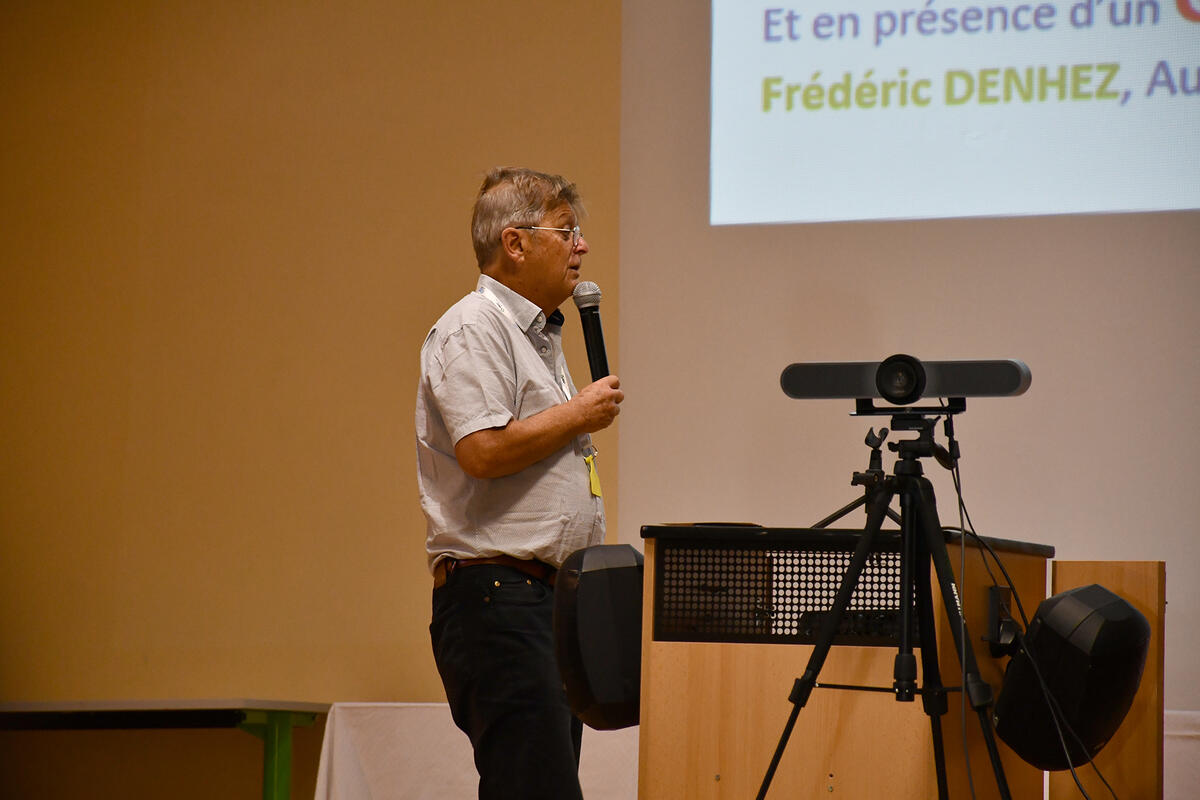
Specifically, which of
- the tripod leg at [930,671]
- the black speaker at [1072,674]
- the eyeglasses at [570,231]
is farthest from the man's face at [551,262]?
the black speaker at [1072,674]

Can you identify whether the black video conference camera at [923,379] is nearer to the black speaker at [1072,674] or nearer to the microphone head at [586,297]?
the black speaker at [1072,674]

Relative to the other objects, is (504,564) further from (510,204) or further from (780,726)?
(510,204)

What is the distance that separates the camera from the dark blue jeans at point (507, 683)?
1.75 metres

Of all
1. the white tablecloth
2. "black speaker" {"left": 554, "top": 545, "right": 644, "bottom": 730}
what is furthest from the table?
"black speaker" {"left": 554, "top": 545, "right": 644, "bottom": 730}

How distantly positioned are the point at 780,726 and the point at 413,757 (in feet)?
5.57

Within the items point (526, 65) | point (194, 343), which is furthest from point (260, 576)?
point (526, 65)

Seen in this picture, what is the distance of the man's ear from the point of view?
202cm

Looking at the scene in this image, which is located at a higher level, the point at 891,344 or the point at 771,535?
the point at 891,344

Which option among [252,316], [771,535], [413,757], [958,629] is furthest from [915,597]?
[252,316]

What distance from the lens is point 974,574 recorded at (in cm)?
173

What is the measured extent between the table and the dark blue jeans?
1.19 metres

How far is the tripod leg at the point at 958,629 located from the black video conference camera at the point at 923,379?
127mm

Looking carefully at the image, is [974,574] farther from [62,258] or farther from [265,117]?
[62,258]

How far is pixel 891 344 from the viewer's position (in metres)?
3.10
